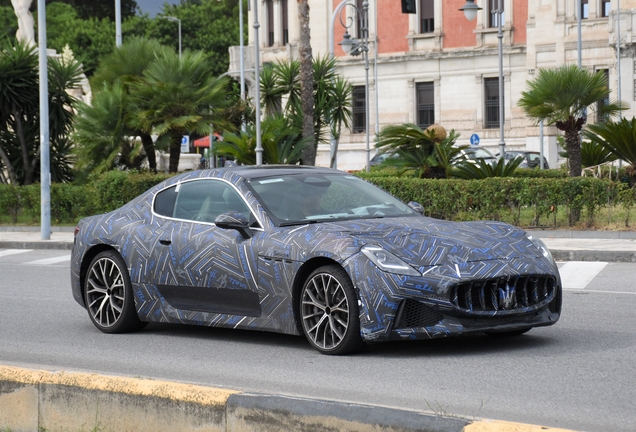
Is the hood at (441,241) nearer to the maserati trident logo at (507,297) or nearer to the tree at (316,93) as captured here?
the maserati trident logo at (507,297)

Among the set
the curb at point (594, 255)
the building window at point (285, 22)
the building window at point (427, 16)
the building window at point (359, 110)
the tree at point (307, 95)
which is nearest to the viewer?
the curb at point (594, 255)

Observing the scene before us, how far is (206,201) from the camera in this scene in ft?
31.6

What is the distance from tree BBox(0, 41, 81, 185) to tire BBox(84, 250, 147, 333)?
69.7 feet

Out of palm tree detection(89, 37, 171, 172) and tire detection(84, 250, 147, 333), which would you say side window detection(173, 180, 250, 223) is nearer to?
tire detection(84, 250, 147, 333)

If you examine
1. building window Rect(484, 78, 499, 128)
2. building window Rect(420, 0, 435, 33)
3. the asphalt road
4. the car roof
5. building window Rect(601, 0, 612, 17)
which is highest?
building window Rect(420, 0, 435, 33)

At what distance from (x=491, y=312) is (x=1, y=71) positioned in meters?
24.7

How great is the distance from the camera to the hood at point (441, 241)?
7.93m

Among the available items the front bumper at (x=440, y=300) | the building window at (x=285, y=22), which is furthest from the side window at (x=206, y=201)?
the building window at (x=285, y=22)

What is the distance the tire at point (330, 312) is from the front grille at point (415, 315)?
12.7 inches

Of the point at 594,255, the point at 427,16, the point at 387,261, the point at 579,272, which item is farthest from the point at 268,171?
the point at 427,16

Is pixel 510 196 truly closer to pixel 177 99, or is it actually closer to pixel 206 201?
pixel 177 99

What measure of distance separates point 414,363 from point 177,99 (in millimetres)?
20464

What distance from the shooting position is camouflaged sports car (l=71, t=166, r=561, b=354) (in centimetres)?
786

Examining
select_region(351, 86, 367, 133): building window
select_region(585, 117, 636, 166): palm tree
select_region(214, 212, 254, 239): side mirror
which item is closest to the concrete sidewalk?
select_region(585, 117, 636, 166): palm tree
